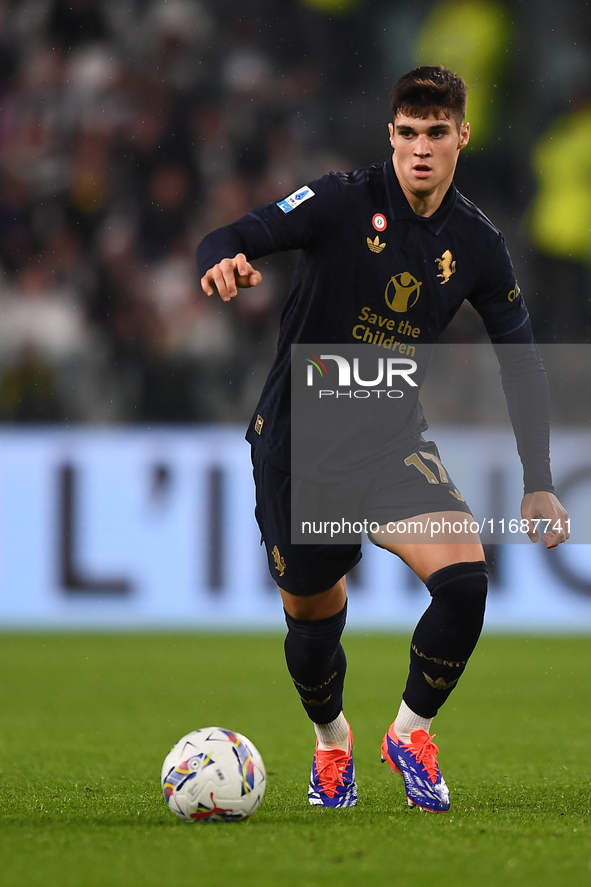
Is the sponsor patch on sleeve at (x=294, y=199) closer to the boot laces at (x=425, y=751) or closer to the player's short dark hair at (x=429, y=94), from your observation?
the player's short dark hair at (x=429, y=94)

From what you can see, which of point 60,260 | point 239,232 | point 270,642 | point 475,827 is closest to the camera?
point 475,827

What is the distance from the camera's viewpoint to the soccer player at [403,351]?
3.30 m

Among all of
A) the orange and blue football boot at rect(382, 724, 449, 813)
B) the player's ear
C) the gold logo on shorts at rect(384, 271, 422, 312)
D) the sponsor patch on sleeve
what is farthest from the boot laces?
the player's ear

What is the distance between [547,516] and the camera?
11.4 feet

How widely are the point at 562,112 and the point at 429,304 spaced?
731 centimetres

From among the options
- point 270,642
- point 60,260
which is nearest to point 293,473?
point 270,642

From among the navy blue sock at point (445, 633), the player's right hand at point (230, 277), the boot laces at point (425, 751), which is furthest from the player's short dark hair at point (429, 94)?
the boot laces at point (425, 751)

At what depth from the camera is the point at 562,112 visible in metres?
10.1

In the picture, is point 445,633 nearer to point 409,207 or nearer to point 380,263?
point 380,263

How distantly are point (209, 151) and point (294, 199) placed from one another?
22.6 ft

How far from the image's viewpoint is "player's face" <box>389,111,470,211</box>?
3.32 m

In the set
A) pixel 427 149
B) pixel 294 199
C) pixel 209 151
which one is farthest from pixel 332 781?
pixel 209 151

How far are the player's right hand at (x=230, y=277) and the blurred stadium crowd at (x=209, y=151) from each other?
6.04 metres

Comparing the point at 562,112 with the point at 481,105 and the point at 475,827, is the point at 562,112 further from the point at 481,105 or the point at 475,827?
the point at 475,827
